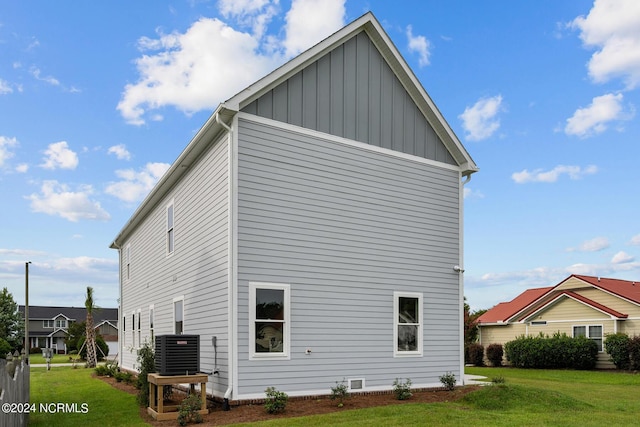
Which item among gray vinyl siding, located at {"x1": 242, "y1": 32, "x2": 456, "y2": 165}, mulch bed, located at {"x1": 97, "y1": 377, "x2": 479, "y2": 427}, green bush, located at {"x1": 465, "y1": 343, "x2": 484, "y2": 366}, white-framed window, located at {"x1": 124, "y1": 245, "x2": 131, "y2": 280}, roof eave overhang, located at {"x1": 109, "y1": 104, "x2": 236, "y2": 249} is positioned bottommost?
green bush, located at {"x1": 465, "y1": 343, "x2": 484, "y2": 366}

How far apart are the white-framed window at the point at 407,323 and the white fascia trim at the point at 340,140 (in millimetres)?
3466

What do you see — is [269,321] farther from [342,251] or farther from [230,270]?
[342,251]

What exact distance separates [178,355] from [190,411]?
1.16m

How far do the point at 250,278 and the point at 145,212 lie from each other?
32.8 feet

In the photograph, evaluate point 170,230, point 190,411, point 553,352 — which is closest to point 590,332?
point 553,352

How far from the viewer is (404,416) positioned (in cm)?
995

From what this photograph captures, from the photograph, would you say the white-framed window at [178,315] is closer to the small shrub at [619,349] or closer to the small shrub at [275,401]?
the small shrub at [275,401]

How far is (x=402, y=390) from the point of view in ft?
40.8

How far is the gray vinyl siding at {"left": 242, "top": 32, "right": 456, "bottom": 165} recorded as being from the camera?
41.3 feet

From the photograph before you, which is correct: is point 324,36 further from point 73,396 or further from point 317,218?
point 73,396

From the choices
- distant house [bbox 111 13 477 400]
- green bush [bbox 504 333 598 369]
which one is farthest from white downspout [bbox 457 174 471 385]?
green bush [bbox 504 333 598 369]

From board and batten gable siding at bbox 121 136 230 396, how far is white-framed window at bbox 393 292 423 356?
435 cm

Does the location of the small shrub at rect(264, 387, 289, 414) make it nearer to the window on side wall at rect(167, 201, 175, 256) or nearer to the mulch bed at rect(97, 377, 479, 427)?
the mulch bed at rect(97, 377, 479, 427)

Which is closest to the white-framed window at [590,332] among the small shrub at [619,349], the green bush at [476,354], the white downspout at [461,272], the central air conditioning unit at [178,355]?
the small shrub at [619,349]
